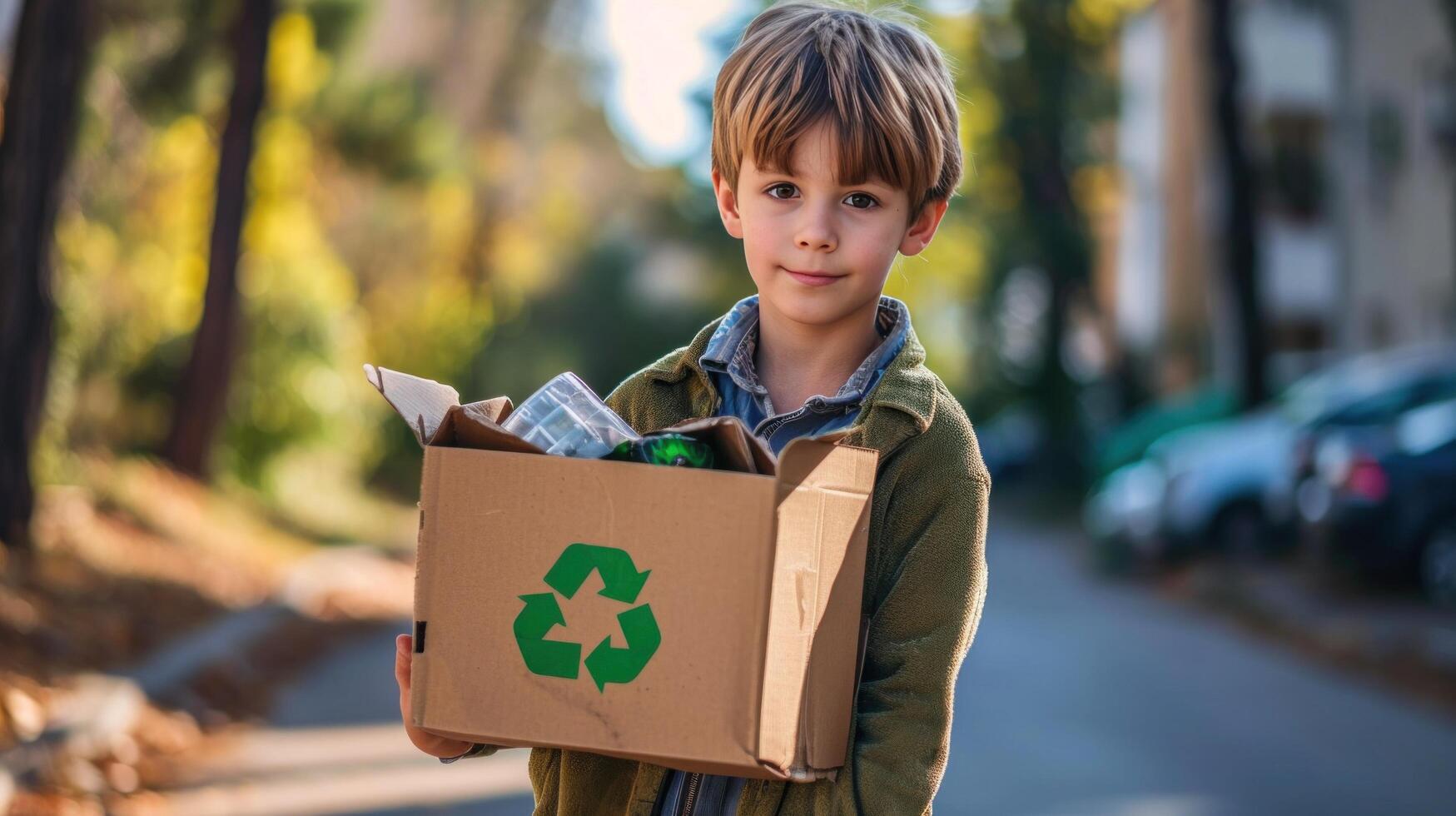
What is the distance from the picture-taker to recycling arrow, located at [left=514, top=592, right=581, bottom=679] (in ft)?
6.77

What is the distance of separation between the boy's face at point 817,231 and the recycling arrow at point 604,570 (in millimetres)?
475

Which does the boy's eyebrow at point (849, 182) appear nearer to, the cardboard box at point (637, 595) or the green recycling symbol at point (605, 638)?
the cardboard box at point (637, 595)

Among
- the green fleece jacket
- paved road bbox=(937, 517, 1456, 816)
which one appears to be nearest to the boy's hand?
the green fleece jacket

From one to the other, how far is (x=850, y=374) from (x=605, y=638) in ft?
1.96

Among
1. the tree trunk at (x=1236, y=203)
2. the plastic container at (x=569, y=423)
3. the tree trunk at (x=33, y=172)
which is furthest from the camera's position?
the tree trunk at (x=1236, y=203)

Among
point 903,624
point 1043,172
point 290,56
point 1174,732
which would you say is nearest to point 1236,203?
point 290,56

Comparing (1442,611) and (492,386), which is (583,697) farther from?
(492,386)

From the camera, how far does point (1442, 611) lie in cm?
1241

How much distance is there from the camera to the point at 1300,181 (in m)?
29.8

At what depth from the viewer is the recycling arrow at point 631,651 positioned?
2.05m

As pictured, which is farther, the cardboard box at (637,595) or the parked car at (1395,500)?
the parked car at (1395,500)

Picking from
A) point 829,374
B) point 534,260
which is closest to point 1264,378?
point 829,374

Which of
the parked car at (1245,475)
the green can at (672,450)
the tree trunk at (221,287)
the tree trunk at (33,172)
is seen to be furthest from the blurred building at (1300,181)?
the green can at (672,450)

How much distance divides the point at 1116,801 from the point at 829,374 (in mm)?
5340
